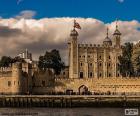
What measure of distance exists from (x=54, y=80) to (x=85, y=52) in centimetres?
1442

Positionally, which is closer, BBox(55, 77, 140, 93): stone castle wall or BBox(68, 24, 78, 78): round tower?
BBox(55, 77, 140, 93): stone castle wall

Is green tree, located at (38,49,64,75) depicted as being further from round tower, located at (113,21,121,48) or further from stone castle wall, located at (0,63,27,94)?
stone castle wall, located at (0,63,27,94)

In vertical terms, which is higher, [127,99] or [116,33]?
[116,33]

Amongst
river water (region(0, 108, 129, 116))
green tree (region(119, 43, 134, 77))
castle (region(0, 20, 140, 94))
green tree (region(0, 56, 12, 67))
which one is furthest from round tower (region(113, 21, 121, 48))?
river water (region(0, 108, 129, 116))

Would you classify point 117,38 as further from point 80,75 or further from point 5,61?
point 5,61

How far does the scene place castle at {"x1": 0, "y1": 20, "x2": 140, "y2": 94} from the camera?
110 meters

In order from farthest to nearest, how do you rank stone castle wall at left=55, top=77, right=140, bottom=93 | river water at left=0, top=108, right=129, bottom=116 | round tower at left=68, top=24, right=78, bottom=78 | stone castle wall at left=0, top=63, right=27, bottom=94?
round tower at left=68, top=24, right=78, bottom=78 → stone castle wall at left=55, top=77, right=140, bottom=93 → stone castle wall at left=0, top=63, right=27, bottom=94 → river water at left=0, top=108, right=129, bottom=116

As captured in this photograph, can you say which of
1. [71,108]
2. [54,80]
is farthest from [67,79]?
[71,108]

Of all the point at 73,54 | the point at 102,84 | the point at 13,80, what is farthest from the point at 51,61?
the point at 13,80

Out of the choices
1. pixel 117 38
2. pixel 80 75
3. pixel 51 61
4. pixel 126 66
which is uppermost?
pixel 117 38

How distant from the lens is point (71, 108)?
307ft

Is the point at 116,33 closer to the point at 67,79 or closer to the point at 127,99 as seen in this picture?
the point at 67,79

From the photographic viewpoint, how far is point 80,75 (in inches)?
4934

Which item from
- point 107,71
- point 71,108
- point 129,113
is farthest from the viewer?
point 107,71
